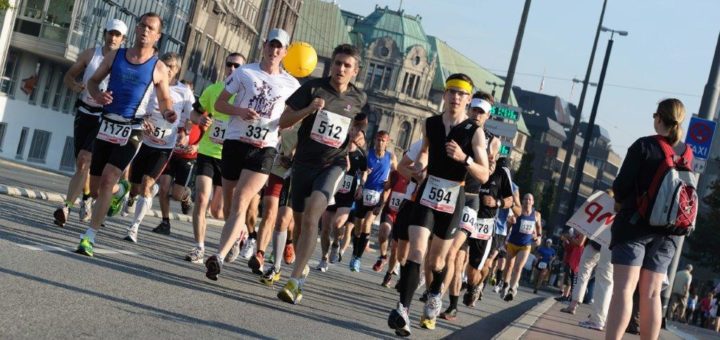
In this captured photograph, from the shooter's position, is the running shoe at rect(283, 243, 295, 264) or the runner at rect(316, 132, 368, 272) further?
the runner at rect(316, 132, 368, 272)

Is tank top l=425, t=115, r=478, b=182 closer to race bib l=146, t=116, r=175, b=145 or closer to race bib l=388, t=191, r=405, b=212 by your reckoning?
Answer: race bib l=146, t=116, r=175, b=145

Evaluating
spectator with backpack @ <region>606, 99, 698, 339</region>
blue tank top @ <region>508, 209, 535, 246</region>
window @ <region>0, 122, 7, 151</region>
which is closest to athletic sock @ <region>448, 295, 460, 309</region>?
spectator with backpack @ <region>606, 99, 698, 339</region>

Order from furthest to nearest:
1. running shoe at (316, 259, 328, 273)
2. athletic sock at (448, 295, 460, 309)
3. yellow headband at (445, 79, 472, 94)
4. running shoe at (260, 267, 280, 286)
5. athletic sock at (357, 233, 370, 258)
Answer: athletic sock at (357, 233, 370, 258) → running shoe at (316, 259, 328, 273) → athletic sock at (448, 295, 460, 309) → running shoe at (260, 267, 280, 286) → yellow headband at (445, 79, 472, 94)

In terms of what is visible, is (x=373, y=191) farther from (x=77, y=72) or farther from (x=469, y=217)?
(x=77, y=72)

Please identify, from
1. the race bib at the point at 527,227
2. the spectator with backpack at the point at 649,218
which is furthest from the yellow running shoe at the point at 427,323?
the race bib at the point at 527,227

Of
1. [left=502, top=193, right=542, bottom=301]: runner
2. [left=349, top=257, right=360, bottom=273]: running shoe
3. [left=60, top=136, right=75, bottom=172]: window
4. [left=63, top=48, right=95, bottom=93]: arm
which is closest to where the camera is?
[left=63, top=48, right=95, bottom=93]: arm

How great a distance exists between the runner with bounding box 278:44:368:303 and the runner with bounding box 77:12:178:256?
106 cm

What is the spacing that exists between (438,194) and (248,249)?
569 centimetres

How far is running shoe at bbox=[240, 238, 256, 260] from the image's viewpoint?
16953 millimetres

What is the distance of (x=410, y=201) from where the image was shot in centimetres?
1211

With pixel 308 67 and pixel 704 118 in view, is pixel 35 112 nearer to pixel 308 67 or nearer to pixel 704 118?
pixel 704 118

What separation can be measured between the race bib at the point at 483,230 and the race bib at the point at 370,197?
466 cm

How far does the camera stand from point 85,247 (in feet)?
39.0

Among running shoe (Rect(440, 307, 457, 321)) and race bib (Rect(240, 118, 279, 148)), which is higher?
race bib (Rect(240, 118, 279, 148))
